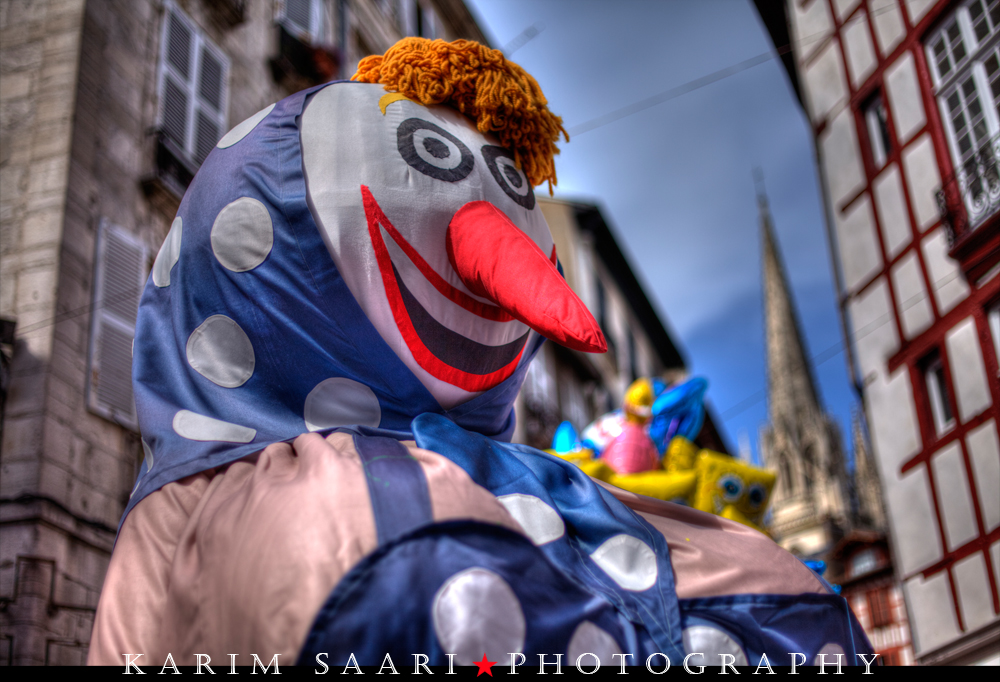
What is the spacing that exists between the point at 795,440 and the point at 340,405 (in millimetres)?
47935

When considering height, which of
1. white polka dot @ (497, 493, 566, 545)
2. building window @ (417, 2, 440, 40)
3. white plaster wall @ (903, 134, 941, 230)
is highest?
building window @ (417, 2, 440, 40)

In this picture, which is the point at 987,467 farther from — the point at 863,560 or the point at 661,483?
the point at 863,560

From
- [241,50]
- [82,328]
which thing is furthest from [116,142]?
[241,50]

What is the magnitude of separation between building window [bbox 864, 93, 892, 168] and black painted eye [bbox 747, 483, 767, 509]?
188 inches

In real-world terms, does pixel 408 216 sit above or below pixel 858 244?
below

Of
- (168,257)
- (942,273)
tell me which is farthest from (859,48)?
(168,257)

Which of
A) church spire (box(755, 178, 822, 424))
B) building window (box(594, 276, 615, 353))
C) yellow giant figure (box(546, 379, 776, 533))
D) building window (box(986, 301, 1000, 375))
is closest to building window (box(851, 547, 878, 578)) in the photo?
building window (box(594, 276, 615, 353))

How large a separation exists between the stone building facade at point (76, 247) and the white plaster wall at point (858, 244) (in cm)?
608

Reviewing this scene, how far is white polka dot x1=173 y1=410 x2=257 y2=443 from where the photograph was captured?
2612mm

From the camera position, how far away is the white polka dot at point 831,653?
97.0 inches

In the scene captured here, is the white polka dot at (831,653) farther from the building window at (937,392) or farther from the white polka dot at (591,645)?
the building window at (937,392)

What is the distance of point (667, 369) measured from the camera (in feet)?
84.7

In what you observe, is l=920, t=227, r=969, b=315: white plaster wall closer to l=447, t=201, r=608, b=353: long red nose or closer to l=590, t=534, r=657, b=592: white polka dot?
l=447, t=201, r=608, b=353: long red nose

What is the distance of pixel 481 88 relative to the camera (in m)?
3.15
